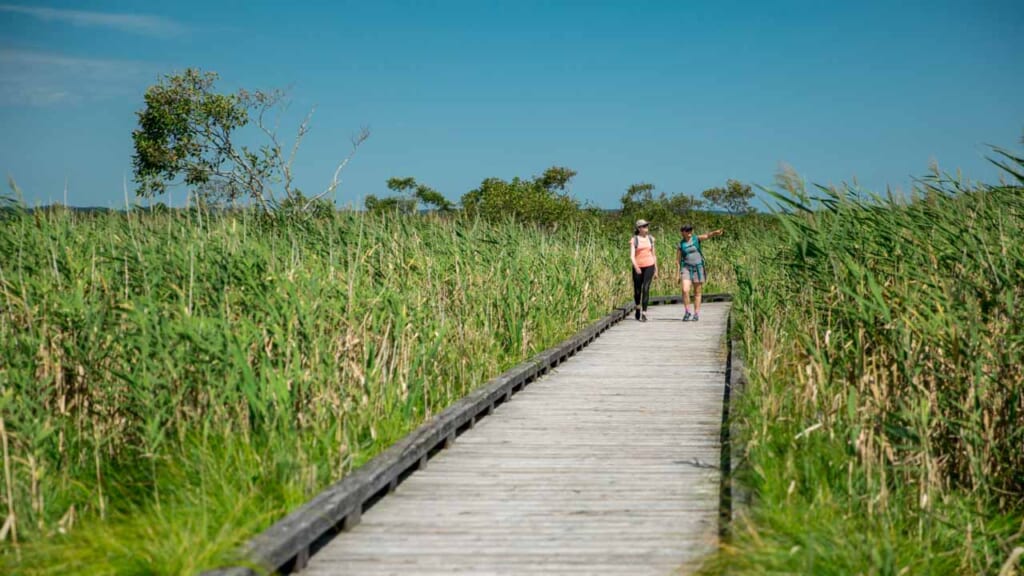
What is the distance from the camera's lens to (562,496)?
5.57m

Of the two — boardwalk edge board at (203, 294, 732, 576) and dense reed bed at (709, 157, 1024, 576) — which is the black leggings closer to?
boardwalk edge board at (203, 294, 732, 576)

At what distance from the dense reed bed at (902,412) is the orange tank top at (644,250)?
8.04 m

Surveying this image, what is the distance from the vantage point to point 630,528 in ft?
16.2

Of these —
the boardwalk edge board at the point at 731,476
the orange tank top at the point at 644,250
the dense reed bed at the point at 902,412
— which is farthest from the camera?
the orange tank top at the point at 644,250

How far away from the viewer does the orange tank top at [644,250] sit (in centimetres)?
1524

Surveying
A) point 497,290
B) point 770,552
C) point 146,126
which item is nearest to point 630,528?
point 770,552

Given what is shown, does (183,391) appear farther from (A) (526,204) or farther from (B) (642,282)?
(A) (526,204)

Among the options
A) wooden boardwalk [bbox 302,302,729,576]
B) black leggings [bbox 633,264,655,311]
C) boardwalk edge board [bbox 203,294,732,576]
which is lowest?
wooden boardwalk [bbox 302,302,729,576]

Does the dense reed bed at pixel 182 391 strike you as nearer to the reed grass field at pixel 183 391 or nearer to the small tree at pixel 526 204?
the reed grass field at pixel 183 391

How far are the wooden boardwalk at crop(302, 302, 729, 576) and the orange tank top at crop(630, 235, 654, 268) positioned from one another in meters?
5.90

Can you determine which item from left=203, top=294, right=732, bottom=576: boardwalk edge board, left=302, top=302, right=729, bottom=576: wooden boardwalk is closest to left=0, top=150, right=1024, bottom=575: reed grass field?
left=203, top=294, right=732, bottom=576: boardwalk edge board

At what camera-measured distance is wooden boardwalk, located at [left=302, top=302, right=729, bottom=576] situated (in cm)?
450

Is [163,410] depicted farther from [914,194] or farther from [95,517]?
[914,194]

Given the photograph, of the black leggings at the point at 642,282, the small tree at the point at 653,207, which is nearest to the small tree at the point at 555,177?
the small tree at the point at 653,207
